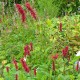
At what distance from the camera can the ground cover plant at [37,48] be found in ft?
9.42

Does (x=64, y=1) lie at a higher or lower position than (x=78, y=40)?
higher

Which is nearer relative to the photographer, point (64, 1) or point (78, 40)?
point (78, 40)

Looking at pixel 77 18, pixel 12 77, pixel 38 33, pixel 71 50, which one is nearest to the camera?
pixel 12 77

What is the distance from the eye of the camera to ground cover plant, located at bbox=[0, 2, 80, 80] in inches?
113

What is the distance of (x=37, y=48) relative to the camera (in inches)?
137

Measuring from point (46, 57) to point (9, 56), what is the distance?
520 millimetres

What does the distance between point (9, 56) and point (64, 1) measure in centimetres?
297

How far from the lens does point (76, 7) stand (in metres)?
6.30

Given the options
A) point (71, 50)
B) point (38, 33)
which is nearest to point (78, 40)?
point (71, 50)

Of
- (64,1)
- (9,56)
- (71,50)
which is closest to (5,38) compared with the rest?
(9,56)

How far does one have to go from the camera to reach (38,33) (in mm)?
3852

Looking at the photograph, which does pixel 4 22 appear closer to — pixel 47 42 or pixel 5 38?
pixel 5 38

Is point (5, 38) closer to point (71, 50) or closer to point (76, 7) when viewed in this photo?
A: point (71, 50)

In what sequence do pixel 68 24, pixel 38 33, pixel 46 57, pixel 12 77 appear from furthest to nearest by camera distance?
pixel 68 24
pixel 38 33
pixel 46 57
pixel 12 77
